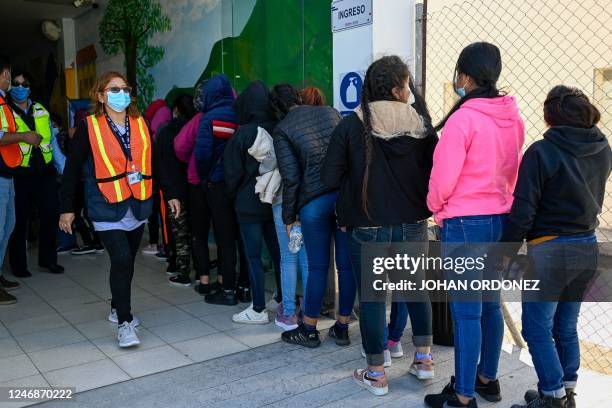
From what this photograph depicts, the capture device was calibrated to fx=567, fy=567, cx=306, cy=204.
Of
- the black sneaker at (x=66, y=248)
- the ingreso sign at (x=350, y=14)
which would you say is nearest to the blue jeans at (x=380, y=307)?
the ingreso sign at (x=350, y=14)

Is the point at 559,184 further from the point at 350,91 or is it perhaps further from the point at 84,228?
the point at 84,228

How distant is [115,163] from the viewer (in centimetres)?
348

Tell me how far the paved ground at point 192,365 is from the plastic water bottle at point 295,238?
647 millimetres

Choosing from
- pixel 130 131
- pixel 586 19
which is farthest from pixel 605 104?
pixel 130 131

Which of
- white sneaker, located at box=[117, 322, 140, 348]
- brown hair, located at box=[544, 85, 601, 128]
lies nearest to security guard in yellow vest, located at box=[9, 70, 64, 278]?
white sneaker, located at box=[117, 322, 140, 348]

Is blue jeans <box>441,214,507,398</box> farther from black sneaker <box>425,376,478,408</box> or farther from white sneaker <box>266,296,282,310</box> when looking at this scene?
white sneaker <box>266,296,282,310</box>

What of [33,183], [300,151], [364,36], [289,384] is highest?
[364,36]

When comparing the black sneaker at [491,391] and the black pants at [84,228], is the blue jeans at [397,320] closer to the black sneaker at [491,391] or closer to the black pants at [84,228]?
the black sneaker at [491,391]

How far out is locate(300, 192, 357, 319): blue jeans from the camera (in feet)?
11.2

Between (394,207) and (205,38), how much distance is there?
14.4 feet

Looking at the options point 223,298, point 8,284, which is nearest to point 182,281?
point 223,298

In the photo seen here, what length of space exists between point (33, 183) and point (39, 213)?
0.38 meters

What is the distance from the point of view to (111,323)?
4.09 m

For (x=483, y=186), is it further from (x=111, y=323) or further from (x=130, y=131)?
(x=111, y=323)
